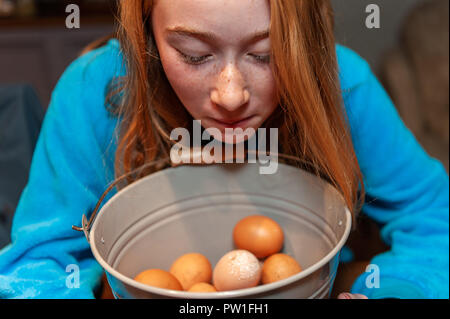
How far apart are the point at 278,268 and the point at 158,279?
151 millimetres

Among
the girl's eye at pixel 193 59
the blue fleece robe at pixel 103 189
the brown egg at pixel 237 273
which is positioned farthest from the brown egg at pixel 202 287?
the girl's eye at pixel 193 59

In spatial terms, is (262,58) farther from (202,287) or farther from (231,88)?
(202,287)

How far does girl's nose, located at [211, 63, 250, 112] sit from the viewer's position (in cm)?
52

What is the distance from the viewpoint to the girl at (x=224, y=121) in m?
0.52

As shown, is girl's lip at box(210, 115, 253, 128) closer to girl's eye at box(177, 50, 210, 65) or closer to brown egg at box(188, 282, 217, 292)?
girl's eye at box(177, 50, 210, 65)

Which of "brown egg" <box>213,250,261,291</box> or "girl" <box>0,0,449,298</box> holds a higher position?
"girl" <box>0,0,449,298</box>

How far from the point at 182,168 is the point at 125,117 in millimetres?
124

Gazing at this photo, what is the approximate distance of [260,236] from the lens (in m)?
0.65

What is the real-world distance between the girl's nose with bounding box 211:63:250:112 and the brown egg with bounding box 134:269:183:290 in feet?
0.74

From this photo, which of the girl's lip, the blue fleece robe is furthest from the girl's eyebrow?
the blue fleece robe

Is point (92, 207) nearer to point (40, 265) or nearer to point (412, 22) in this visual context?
point (40, 265)

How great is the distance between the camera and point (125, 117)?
691mm

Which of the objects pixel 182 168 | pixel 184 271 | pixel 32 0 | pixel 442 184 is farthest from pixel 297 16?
pixel 32 0
